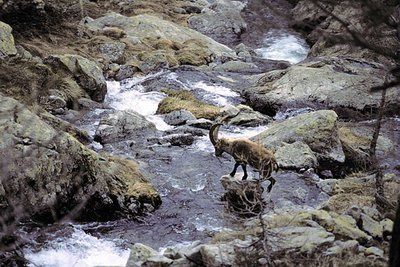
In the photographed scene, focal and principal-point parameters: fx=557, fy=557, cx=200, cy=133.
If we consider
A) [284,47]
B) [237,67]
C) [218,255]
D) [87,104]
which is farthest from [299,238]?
[284,47]

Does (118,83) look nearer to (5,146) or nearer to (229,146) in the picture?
(229,146)

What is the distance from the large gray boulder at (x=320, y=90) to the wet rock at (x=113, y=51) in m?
4.91

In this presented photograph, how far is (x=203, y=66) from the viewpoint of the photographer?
802 inches

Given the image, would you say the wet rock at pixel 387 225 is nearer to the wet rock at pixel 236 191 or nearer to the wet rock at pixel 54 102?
the wet rock at pixel 236 191

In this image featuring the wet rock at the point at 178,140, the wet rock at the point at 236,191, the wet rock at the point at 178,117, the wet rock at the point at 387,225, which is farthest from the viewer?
the wet rock at the point at 178,117

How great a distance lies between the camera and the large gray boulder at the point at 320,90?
1589 cm

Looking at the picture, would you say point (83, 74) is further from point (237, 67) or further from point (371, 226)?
point (371, 226)

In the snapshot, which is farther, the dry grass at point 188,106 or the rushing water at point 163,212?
the dry grass at point 188,106

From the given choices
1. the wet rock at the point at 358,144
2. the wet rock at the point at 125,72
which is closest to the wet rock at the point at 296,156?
the wet rock at the point at 358,144

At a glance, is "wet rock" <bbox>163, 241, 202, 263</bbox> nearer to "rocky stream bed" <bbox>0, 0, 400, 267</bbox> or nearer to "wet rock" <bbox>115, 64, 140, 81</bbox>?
"rocky stream bed" <bbox>0, 0, 400, 267</bbox>

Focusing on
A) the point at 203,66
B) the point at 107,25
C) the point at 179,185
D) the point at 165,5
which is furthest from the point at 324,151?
the point at 165,5

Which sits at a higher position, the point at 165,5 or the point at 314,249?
the point at 314,249

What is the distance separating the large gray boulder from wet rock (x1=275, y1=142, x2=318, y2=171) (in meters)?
3.80

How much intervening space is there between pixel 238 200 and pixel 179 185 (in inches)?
59.1
